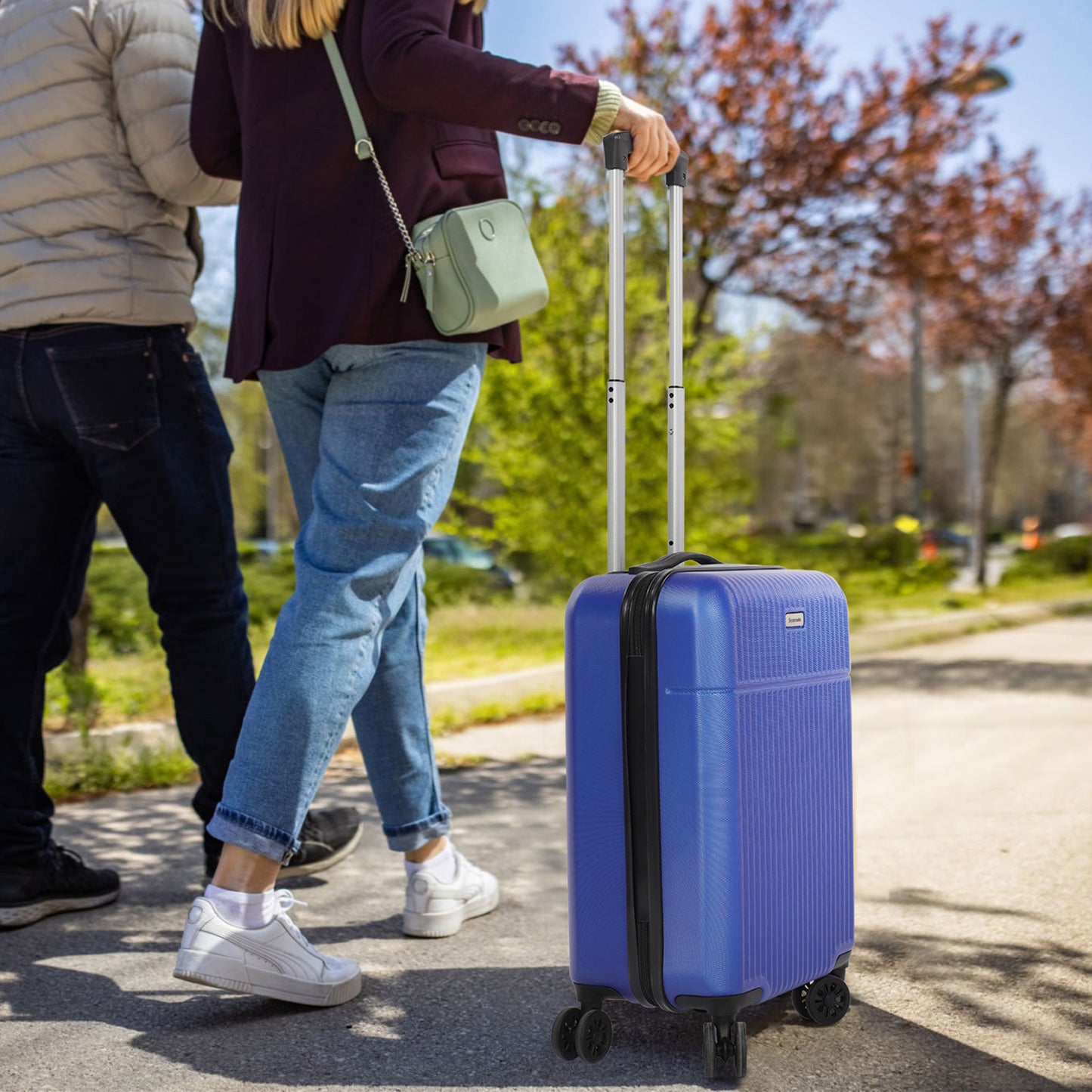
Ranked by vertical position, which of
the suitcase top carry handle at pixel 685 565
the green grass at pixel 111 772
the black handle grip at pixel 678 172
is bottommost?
the green grass at pixel 111 772

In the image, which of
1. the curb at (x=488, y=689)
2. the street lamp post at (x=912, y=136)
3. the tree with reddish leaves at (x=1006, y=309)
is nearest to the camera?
the curb at (x=488, y=689)

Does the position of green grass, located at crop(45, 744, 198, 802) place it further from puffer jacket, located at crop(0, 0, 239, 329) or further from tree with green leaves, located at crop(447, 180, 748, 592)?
tree with green leaves, located at crop(447, 180, 748, 592)

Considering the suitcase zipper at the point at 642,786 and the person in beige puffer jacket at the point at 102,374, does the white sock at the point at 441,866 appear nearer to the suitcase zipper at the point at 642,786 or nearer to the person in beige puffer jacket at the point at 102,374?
the person in beige puffer jacket at the point at 102,374

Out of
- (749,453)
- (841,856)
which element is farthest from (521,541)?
(749,453)

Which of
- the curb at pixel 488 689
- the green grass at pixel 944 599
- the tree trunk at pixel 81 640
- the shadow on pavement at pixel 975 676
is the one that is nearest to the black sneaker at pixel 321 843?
the curb at pixel 488 689

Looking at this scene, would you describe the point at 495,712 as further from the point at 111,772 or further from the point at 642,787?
the point at 642,787

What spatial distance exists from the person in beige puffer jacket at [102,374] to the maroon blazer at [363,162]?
33 centimetres

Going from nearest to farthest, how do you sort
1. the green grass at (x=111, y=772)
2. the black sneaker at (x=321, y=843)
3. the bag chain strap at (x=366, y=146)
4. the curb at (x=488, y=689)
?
1. the bag chain strap at (x=366, y=146)
2. the black sneaker at (x=321, y=843)
3. the green grass at (x=111, y=772)
4. the curb at (x=488, y=689)

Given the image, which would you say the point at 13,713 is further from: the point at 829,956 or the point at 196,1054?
the point at 829,956

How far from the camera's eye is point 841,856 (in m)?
2.08

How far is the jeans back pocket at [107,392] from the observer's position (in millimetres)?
2609

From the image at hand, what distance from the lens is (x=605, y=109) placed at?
2.16 meters

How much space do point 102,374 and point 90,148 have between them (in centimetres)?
49

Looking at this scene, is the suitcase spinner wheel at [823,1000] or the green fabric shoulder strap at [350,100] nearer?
the suitcase spinner wheel at [823,1000]
